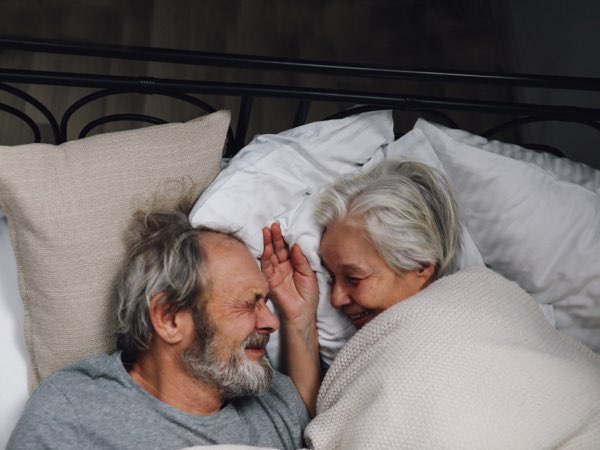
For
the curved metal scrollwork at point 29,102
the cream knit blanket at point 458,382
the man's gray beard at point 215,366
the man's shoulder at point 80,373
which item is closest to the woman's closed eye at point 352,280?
the cream knit blanket at point 458,382

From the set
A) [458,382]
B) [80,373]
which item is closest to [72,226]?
[80,373]

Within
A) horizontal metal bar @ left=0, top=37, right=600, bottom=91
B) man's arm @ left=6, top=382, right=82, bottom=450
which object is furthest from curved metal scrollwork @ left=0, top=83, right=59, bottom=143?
man's arm @ left=6, top=382, right=82, bottom=450

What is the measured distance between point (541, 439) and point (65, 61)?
192 cm

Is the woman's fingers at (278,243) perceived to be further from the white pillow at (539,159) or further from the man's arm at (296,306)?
the white pillow at (539,159)

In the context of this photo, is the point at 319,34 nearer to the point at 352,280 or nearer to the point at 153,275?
the point at 352,280

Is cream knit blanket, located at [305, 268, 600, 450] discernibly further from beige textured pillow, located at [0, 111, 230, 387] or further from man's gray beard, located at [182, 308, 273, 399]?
beige textured pillow, located at [0, 111, 230, 387]

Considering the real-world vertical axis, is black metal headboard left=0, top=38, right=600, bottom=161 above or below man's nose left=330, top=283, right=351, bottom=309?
above

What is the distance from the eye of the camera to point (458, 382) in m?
1.25

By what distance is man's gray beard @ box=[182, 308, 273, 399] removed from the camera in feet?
4.38

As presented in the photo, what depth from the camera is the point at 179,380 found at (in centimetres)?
136

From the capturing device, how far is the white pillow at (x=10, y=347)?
4.36ft

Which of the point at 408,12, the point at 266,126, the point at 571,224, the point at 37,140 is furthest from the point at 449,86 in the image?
the point at 37,140

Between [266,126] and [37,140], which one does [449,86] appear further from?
→ [37,140]

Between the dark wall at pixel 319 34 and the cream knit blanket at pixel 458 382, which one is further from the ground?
the dark wall at pixel 319 34
